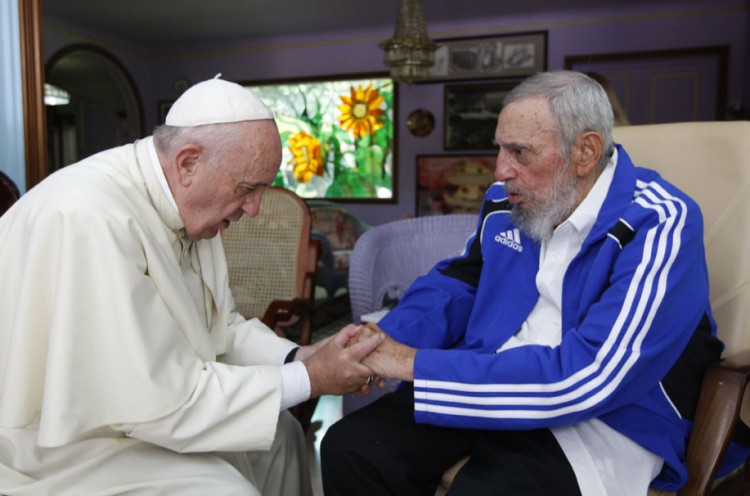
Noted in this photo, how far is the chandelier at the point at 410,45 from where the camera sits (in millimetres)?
5176

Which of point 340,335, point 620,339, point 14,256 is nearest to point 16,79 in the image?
point 14,256

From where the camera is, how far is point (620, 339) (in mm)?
1350

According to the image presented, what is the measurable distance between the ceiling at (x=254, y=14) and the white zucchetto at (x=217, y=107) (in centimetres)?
599

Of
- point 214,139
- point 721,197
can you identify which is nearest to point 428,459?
point 214,139

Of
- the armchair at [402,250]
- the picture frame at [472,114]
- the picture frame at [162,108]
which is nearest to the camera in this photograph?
the armchair at [402,250]

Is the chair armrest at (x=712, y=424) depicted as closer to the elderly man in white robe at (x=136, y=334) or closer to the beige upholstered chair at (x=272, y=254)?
the elderly man in white robe at (x=136, y=334)

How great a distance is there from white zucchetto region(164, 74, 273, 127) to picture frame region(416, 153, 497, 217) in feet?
21.2

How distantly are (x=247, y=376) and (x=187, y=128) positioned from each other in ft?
1.95

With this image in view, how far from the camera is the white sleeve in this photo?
1305 millimetres

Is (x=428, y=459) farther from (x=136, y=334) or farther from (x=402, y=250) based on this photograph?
(x=402, y=250)

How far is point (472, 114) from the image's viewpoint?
7.83 meters

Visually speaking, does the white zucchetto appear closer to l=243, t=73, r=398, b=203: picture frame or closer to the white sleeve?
the white sleeve

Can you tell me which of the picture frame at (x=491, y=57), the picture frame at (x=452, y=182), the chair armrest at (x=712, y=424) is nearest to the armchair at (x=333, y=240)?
A: the picture frame at (x=452, y=182)

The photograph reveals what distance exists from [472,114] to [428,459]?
675 centimetres
